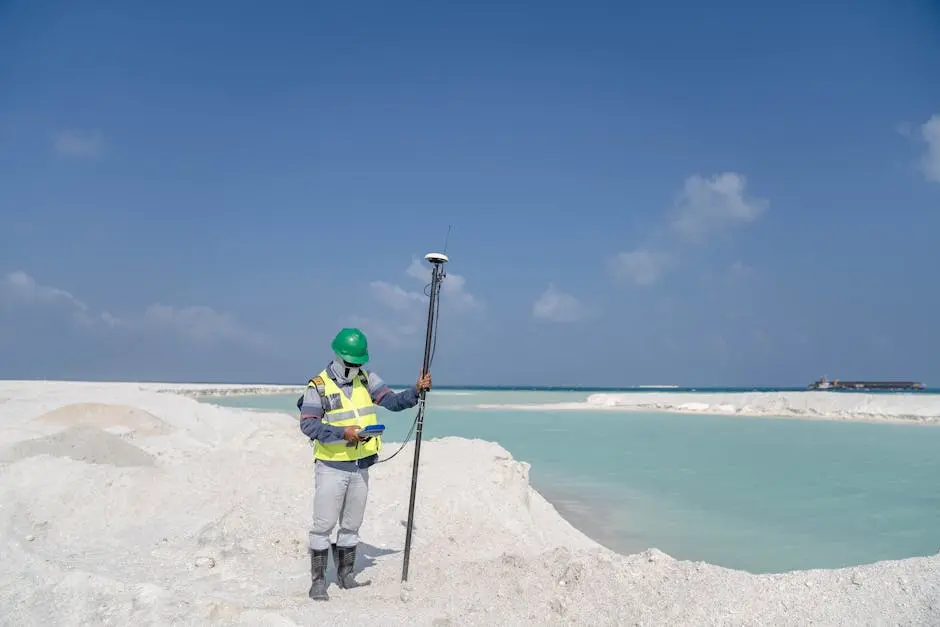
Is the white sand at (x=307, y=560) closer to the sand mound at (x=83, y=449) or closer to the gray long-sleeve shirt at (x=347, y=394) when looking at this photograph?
the sand mound at (x=83, y=449)

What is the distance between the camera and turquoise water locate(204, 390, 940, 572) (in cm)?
771

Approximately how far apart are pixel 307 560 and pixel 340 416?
6.30ft

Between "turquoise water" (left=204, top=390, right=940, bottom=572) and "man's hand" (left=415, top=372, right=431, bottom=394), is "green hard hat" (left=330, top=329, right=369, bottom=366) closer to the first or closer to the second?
"man's hand" (left=415, top=372, right=431, bottom=394)

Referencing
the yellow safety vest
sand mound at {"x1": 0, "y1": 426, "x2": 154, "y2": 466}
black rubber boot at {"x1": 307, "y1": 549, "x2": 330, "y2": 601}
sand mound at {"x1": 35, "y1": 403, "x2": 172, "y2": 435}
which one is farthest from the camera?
sand mound at {"x1": 35, "y1": 403, "x2": 172, "y2": 435}

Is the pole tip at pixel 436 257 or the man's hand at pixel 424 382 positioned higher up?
the pole tip at pixel 436 257

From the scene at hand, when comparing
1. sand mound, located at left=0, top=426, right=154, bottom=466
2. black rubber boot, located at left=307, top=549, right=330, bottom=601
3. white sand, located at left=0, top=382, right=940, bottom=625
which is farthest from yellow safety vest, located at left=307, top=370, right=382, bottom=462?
sand mound, located at left=0, top=426, right=154, bottom=466

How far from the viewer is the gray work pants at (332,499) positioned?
472 centimetres

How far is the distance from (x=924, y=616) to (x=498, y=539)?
14.0 feet

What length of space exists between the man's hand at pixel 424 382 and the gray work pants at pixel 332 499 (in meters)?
0.81

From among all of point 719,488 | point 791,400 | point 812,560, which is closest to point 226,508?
point 812,560

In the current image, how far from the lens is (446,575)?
16.6 feet

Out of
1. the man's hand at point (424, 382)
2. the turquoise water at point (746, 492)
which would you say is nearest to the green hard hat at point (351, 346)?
the man's hand at point (424, 382)

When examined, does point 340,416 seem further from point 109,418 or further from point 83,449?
point 109,418

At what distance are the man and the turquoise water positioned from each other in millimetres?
4186
